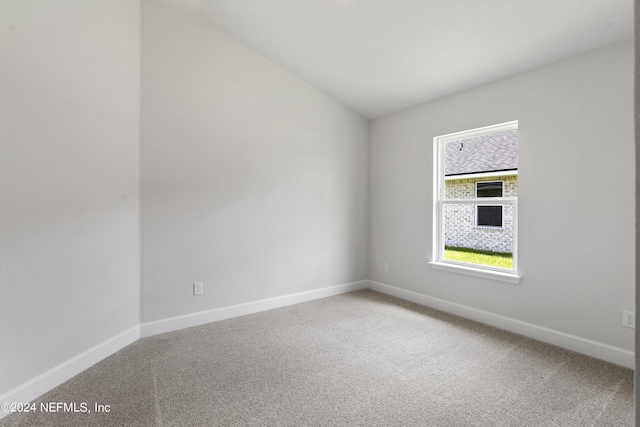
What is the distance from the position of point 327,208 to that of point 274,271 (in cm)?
110

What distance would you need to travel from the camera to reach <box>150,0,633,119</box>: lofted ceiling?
215 cm

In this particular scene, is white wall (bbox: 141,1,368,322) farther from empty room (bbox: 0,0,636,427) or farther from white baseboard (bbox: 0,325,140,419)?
white baseboard (bbox: 0,325,140,419)

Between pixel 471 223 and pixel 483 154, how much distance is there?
Result: 747 millimetres

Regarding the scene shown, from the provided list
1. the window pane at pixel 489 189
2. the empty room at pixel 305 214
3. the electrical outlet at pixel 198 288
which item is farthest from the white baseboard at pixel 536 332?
the electrical outlet at pixel 198 288

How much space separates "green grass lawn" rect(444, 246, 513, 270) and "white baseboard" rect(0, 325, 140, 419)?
3.33 meters

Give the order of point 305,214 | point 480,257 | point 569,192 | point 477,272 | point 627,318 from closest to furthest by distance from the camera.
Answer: point 627,318, point 569,192, point 477,272, point 480,257, point 305,214

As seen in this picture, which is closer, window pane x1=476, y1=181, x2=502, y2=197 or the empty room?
the empty room

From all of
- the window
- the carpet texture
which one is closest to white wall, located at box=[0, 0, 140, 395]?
the carpet texture

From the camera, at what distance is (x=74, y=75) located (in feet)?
6.77

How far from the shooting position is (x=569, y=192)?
8.16ft

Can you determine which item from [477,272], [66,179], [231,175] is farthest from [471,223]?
[66,179]

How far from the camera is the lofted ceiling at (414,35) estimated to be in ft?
7.07

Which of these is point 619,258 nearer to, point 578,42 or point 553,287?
point 553,287

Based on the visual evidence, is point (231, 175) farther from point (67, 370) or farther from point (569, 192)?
point (569, 192)
